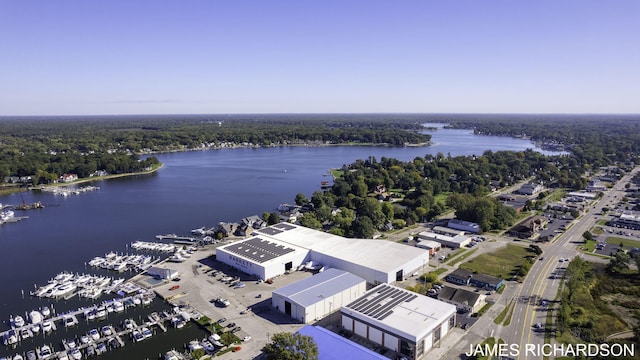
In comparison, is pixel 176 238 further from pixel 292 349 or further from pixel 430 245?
pixel 292 349

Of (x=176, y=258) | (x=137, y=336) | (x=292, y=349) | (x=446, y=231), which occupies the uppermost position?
(x=292, y=349)

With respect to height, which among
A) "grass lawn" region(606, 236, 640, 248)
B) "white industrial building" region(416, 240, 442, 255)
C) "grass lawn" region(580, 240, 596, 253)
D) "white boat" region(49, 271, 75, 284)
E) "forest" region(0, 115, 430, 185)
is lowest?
"white boat" region(49, 271, 75, 284)

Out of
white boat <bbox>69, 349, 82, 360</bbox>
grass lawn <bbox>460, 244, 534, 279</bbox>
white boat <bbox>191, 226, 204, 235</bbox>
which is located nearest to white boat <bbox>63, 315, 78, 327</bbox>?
white boat <bbox>69, 349, 82, 360</bbox>

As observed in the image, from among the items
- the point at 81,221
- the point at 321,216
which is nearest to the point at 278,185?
the point at 321,216

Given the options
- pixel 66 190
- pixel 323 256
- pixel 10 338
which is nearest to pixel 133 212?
pixel 66 190

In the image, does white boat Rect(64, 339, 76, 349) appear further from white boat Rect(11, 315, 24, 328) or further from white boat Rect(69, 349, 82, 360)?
white boat Rect(11, 315, 24, 328)

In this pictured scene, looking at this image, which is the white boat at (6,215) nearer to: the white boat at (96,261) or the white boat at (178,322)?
the white boat at (96,261)
